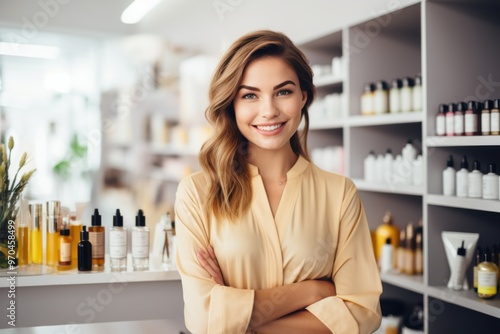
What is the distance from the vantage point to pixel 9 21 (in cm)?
618

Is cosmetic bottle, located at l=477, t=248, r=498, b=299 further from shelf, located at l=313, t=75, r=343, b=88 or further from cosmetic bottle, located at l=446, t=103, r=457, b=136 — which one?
shelf, located at l=313, t=75, r=343, b=88

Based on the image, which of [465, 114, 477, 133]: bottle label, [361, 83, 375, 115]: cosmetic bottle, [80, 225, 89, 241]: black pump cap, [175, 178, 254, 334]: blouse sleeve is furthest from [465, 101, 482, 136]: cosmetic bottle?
[80, 225, 89, 241]: black pump cap

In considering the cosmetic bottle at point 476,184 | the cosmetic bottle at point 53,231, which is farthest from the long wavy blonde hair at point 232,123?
the cosmetic bottle at point 476,184

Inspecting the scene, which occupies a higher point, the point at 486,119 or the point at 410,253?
the point at 486,119

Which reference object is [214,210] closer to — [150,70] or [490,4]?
[490,4]

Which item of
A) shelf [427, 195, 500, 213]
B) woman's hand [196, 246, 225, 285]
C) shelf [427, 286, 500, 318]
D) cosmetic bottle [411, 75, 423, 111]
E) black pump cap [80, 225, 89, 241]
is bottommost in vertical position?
shelf [427, 286, 500, 318]

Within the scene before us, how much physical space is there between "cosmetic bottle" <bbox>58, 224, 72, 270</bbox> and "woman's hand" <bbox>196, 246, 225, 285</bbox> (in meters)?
0.64

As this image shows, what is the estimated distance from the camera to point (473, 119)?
7.85 ft

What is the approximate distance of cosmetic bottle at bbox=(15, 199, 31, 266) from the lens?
200 centimetres

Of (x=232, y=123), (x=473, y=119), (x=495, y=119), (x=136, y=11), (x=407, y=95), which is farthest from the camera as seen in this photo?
(x=136, y=11)

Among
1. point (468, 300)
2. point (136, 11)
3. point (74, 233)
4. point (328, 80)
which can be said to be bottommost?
point (468, 300)

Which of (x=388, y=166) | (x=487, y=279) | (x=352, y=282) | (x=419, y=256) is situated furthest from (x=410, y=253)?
(x=352, y=282)

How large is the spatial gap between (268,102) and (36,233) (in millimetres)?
1016

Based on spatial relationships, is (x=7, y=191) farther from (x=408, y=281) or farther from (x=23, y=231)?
(x=408, y=281)
